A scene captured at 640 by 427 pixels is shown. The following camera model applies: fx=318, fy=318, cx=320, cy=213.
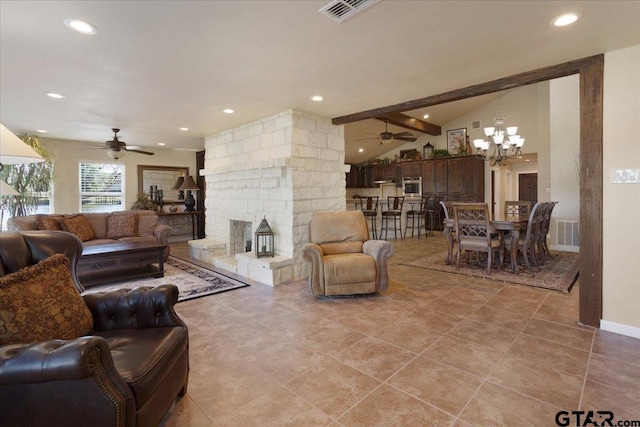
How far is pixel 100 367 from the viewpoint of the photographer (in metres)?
1.15

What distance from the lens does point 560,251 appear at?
622cm

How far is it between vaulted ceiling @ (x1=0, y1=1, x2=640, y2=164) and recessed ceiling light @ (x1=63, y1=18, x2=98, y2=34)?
0.05 metres

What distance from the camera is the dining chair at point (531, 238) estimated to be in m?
4.43

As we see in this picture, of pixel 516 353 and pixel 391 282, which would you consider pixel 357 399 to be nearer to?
pixel 516 353

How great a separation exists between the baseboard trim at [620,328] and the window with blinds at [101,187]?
319 inches

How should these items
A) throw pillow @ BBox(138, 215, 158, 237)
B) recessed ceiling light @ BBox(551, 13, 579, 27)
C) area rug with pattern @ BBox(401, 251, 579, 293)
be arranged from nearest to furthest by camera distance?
recessed ceiling light @ BBox(551, 13, 579, 27)
area rug with pattern @ BBox(401, 251, 579, 293)
throw pillow @ BBox(138, 215, 158, 237)

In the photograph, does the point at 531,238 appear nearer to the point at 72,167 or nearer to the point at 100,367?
the point at 100,367

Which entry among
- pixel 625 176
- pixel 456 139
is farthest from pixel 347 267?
pixel 456 139

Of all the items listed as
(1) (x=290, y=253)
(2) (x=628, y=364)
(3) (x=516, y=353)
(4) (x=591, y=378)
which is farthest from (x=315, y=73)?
(2) (x=628, y=364)

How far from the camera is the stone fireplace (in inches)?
164

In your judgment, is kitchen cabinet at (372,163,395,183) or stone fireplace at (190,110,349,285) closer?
stone fireplace at (190,110,349,285)

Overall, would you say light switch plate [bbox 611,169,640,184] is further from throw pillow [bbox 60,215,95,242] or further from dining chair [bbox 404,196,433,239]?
throw pillow [bbox 60,215,95,242]

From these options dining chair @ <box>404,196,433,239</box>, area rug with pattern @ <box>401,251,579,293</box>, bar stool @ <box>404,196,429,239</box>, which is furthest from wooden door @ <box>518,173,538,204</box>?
area rug with pattern @ <box>401,251,579,293</box>

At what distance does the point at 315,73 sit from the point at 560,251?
613 cm
